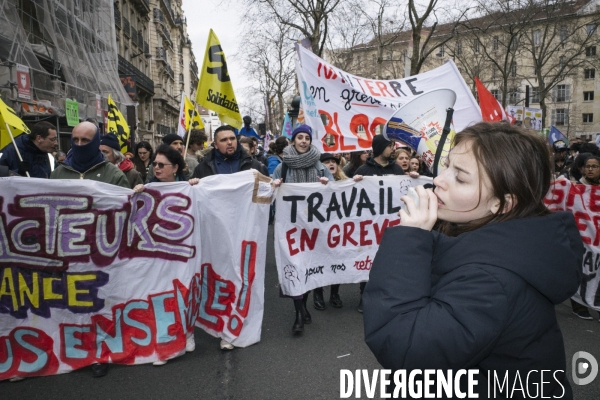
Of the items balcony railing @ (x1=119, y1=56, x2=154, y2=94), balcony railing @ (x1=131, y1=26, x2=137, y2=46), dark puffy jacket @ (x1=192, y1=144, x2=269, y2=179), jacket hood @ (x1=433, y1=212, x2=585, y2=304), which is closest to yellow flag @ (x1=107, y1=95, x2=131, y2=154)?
dark puffy jacket @ (x1=192, y1=144, x2=269, y2=179)

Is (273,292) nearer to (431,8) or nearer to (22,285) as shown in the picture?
(22,285)

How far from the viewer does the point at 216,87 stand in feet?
17.2

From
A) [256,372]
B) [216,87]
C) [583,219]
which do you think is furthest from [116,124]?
[583,219]

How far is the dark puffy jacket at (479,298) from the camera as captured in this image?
98cm

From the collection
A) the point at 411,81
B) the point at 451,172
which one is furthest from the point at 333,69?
the point at 451,172

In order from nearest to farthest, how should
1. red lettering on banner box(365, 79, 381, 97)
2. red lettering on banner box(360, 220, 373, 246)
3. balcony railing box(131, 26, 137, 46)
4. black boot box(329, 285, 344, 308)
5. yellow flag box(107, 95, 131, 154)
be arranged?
red lettering on banner box(360, 220, 373, 246) → black boot box(329, 285, 344, 308) → red lettering on banner box(365, 79, 381, 97) → yellow flag box(107, 95, 131, 154) → balcony railing box(131, 26, 137, 46)

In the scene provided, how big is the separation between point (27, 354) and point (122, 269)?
907 mm

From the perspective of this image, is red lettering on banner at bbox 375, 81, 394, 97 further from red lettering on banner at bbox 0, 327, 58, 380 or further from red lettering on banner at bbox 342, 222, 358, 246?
red lettering on banner at bbox 0, 327, 58, 380

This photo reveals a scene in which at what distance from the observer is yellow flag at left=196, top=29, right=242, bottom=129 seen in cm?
516

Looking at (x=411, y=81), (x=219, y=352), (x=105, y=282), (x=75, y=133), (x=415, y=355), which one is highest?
(x=411, y=81)

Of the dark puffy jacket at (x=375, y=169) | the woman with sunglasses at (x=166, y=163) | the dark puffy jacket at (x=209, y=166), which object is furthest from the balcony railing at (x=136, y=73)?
the woman with sunglasses at (x=166, y=163)

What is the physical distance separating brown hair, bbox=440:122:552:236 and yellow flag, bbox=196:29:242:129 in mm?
4392

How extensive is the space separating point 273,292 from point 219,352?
5.44 feet

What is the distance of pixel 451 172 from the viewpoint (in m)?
1.16
